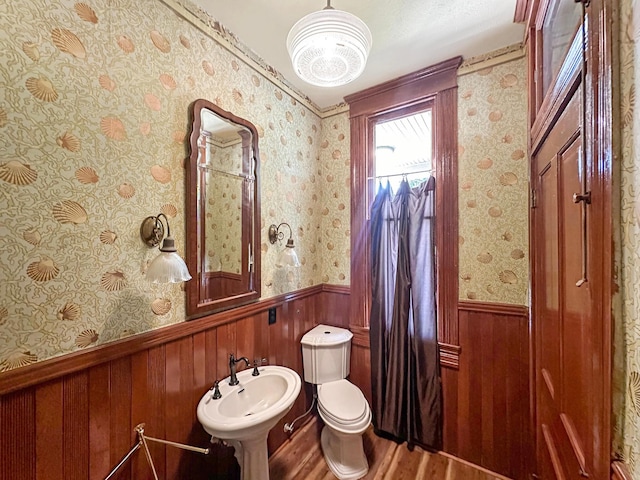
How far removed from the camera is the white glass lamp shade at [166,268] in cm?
99

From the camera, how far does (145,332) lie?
3.63 feet

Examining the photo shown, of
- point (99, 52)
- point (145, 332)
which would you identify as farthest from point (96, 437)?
point (99, 52)

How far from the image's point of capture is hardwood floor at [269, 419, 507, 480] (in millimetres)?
1608

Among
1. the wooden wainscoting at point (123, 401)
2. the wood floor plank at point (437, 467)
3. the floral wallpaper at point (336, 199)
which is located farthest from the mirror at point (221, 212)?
the wood floor plank at point (437, 467)

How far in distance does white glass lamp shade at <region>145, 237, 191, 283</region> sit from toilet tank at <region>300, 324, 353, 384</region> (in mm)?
1190

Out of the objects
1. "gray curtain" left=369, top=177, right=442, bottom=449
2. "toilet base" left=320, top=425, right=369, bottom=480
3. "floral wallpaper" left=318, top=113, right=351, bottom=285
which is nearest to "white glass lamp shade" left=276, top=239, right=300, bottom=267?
"floral wallpaper" left=318, top=113, right=351, bottom=285

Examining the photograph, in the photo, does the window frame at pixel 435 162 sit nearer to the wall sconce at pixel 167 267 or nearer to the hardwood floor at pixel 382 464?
the hardwood floor at pixel 382 464

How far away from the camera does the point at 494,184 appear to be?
1.61m

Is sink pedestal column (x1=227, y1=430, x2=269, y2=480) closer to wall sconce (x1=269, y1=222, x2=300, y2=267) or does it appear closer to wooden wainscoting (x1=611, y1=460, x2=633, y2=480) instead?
wall sconce (x1=269, y1=222, x2=300, y2=267)

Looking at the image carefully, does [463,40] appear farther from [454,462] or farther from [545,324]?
[454,462]

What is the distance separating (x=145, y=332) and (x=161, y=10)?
1.41 meters

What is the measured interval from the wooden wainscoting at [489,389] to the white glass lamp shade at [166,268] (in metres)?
1.64

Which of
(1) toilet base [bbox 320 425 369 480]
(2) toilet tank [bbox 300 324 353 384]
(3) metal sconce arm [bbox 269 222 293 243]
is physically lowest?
(1) toilet base [bbox 320 425 369 480]

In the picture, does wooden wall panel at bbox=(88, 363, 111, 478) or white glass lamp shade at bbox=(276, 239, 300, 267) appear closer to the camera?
wooden wall panel at bbox=(88, 363, 111, 478)
